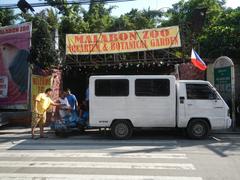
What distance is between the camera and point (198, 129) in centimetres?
1380

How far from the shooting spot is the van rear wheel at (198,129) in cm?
1376

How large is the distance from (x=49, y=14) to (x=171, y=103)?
17773 millimetres

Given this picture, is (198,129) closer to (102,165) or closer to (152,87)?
(152,87)

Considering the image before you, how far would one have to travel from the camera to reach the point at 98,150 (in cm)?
1154

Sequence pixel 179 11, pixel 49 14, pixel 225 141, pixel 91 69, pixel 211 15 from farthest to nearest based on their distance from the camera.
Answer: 1. pixel 179 11
2. pixel 211 15
3. pixel 49 14
4. pixel 91 69
5. pixel 225 141

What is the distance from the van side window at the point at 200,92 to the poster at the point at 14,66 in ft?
27.7

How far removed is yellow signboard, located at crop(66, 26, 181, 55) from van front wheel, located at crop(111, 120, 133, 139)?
21.8 feet

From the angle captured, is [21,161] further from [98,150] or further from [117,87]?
[117,87]

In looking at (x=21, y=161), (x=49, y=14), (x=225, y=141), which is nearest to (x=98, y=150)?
(x=21, y=161)

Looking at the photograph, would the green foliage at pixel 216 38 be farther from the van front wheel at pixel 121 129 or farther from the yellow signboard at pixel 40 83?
the van front wheel at pixel 121 129

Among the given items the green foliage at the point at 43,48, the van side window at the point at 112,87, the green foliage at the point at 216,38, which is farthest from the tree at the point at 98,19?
the van side window at the point at 112,87

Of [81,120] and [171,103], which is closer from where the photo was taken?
[171,103]

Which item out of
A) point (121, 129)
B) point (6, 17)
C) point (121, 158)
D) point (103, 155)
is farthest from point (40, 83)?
point (6, 17)

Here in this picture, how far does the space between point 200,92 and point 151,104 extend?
1.70 m
